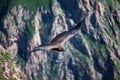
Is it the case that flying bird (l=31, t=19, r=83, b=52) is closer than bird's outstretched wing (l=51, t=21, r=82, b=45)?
Yes

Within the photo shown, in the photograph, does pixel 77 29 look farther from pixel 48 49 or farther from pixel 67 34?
pixel 48 49

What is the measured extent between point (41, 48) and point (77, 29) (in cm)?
248

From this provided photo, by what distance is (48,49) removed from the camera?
66.5ft

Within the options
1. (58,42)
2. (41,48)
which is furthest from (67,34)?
(41,48)

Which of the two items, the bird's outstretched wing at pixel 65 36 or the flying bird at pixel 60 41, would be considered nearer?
the flying bird at pixel 60 41

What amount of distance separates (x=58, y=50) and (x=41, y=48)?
106 centimetres

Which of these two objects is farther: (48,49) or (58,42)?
(58,42)

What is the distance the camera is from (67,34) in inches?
850

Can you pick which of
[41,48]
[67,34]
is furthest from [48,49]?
[67,34]

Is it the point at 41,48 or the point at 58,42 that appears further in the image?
the point at 58,42

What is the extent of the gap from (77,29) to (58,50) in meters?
1.68

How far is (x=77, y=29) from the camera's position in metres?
21.3

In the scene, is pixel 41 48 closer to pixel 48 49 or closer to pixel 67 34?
pixel 48 49

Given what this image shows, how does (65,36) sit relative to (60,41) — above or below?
above
